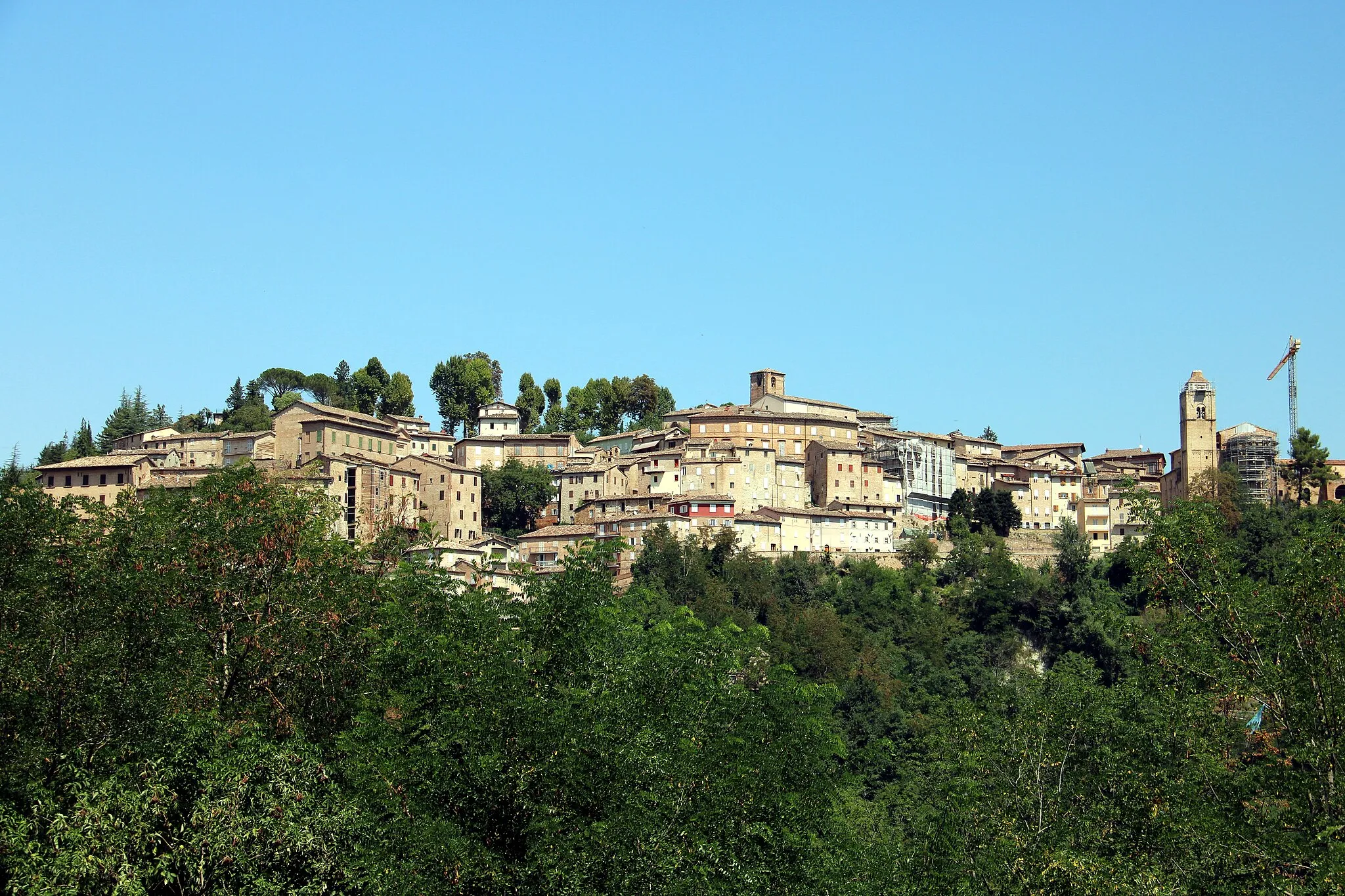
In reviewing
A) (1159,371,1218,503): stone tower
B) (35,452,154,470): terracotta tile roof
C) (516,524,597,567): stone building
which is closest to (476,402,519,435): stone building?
(516,524,597,567): stone building

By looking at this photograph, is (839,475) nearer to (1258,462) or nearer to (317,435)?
(1258,462)

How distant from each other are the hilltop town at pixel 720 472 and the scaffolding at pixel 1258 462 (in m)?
0.09

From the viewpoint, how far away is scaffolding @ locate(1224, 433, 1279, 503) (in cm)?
9225

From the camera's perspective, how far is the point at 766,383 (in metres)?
109

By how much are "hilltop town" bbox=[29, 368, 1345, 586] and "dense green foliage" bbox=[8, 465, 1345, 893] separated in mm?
46598

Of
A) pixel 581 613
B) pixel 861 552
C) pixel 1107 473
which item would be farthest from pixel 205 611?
pixel 1107 473

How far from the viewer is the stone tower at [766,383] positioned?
108188 mm

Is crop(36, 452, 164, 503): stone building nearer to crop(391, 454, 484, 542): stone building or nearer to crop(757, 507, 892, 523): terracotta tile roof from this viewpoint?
crop(391, 454, 484, 542): stone building

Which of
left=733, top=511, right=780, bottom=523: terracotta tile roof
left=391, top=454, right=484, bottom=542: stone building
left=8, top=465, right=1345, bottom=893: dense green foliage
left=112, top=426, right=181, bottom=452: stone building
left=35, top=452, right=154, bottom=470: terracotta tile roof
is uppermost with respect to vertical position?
left=112, top=426, right=181, bottom=452: stone building

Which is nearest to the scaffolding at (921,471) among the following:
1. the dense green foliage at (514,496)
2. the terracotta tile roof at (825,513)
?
the terracotta tile roof at (825,513)

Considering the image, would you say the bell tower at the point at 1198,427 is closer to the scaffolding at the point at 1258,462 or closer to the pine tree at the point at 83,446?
the scaffolding at the point at 1258,462

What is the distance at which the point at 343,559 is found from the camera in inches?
1212

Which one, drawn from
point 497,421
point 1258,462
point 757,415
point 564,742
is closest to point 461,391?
point 497,421

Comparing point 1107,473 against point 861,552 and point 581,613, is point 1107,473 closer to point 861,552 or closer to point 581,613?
point 861,552
